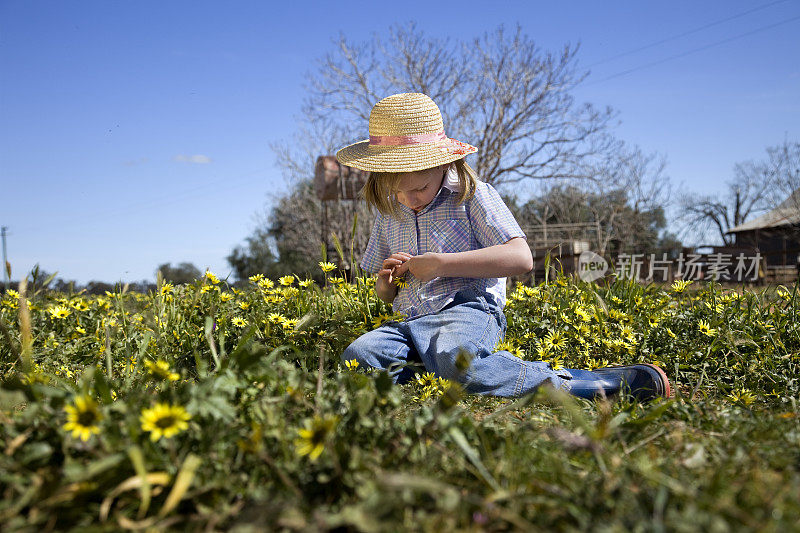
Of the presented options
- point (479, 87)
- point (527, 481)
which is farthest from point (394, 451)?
point (479, 87)

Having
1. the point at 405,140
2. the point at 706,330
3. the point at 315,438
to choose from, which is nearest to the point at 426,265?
the point at 405,140

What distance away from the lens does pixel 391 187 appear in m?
2.63

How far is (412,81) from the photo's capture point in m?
14.7

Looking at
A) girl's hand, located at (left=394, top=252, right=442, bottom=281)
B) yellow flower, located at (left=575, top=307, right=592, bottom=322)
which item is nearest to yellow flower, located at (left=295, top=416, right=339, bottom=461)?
girl's hand, located at (left=394, top=252, right=442, bottom=281)

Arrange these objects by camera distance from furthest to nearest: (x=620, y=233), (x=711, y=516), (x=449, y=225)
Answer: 1. (x=620, y=233)
2. (x=449, y=225)
3. (x=711, y=516)

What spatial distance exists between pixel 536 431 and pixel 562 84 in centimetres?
1456

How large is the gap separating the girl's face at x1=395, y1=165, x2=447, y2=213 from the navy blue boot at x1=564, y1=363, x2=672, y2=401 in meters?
0.97

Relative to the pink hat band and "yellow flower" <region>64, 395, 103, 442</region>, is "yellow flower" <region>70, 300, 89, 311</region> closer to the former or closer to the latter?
the pink hat band

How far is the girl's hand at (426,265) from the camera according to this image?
236 cm

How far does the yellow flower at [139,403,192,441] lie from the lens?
3.30 feet

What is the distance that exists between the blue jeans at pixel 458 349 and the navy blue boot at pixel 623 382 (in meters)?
0.06

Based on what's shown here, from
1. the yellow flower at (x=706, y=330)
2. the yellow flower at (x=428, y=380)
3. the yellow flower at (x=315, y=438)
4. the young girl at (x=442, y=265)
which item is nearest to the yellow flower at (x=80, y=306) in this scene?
the young girl at (x=442, y=265)

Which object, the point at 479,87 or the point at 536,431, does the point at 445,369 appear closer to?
the point at 536,431

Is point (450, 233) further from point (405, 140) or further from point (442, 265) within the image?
point (405, 140)
